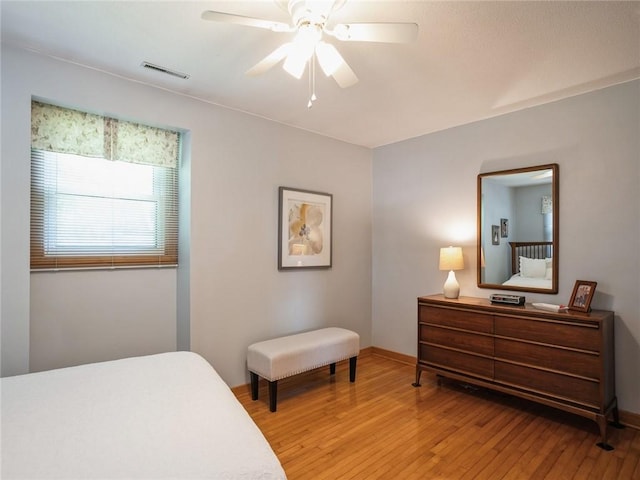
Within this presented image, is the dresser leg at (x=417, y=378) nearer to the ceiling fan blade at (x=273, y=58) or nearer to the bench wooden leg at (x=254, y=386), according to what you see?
the bench wooden leg at (x=254, y=386)

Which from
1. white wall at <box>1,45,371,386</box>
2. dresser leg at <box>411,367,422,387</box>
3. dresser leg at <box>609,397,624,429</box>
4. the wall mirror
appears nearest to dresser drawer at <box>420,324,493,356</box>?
dresser leg at <box>411,367,422,387</box>

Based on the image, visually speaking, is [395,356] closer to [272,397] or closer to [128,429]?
[272,397]

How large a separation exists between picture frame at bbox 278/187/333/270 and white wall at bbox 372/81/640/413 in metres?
0.84

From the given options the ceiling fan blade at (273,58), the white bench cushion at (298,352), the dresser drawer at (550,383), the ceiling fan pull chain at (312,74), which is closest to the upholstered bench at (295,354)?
the white bench cushion at (298,352)

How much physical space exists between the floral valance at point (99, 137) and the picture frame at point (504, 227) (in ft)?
10.0

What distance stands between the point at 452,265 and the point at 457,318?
Result: 0.52 metres

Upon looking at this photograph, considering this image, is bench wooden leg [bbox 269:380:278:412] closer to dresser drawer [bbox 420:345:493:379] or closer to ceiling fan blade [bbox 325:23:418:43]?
dresser drawer [bbox 420:345:493:379]

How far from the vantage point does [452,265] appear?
3.31 metres

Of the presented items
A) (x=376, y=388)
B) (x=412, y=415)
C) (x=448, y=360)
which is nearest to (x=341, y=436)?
(x=412, y=415)

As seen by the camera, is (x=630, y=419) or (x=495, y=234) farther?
(x=495, y=234)

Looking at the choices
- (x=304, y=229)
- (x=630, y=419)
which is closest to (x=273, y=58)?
(x=304, y=229)

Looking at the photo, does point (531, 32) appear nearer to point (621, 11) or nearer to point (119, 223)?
point (621, 11)

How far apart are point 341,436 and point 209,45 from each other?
2.76m

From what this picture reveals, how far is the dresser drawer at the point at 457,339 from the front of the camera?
2.90m
